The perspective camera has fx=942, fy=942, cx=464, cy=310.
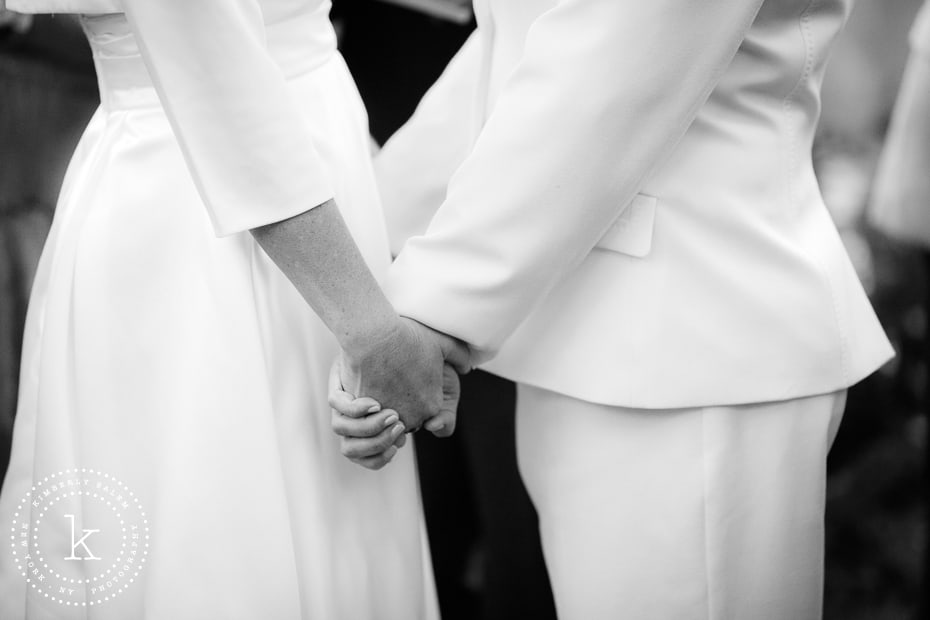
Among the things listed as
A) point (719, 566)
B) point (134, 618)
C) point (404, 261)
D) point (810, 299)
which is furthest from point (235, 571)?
point (810, 299)

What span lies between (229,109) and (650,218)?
0.41m

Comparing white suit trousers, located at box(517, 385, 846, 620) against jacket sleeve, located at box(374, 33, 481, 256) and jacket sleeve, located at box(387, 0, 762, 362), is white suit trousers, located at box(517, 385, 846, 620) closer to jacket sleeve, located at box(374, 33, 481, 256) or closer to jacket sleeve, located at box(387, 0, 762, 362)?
jacket sleeve, located at box(387, 0, 762, 362)

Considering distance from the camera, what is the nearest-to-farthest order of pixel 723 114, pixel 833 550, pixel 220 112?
Answer: pixel 220 112, pixel 723 114, pixel 833 550

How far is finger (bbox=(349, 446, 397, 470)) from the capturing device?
91 cm

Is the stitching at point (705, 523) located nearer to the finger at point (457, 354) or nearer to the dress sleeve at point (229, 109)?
the finger at point (457, 354)

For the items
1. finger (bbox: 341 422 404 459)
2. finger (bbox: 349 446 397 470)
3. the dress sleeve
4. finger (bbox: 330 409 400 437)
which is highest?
the dress sleeve

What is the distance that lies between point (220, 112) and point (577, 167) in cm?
32

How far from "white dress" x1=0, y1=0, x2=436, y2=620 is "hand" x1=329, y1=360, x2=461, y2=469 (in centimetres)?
4

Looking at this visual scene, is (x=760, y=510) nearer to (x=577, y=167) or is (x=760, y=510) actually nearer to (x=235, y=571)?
(x=577, y=167)

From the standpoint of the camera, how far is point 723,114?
916 millimetres

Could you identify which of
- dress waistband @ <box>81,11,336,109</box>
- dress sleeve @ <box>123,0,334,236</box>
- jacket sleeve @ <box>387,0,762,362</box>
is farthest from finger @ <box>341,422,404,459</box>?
dress waistband @ <box>81,11,336,109</box>

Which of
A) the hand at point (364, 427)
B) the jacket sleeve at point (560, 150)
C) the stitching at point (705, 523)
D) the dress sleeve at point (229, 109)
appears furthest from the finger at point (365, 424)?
the stitching at point (705, 523)

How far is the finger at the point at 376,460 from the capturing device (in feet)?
2.98

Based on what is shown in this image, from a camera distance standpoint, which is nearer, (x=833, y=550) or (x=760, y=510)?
(x=760, y=510)
